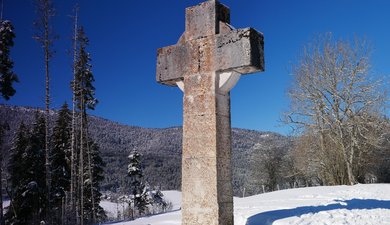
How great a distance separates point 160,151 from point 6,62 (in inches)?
5335

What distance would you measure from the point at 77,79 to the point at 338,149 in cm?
2184

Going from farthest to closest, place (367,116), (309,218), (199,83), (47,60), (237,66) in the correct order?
(367,116)
(47,60)
(309,218)
(199,83)
(237,66)

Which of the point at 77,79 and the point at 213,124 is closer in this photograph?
the point at 213,124

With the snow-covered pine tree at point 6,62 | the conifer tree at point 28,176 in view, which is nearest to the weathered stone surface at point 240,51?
the snow-covered pine tree at point 6,62

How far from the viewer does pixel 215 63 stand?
7.21 metres

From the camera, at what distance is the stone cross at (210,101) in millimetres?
6957

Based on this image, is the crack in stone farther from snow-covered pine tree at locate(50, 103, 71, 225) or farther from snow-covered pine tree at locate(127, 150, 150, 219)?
snow-covered pine tree at locate(127, 150, 150, 219)

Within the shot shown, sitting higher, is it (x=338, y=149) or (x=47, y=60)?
(x=47, y=60)

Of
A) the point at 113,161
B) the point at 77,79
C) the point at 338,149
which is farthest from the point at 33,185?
the point at 113,161

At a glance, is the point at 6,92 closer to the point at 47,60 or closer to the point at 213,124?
the point at 47,60

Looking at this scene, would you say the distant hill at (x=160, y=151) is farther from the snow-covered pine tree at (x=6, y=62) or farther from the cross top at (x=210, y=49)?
the cross top at (x=210, y=49)

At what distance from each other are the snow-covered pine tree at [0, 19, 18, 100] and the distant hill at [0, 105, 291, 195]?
15.0 metres

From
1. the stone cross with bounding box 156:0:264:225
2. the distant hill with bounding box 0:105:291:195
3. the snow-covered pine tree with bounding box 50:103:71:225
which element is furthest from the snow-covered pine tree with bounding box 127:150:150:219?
the stone cross with bounding box 156:0:264:225

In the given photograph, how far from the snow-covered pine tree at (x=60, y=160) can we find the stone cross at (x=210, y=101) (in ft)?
83.8
